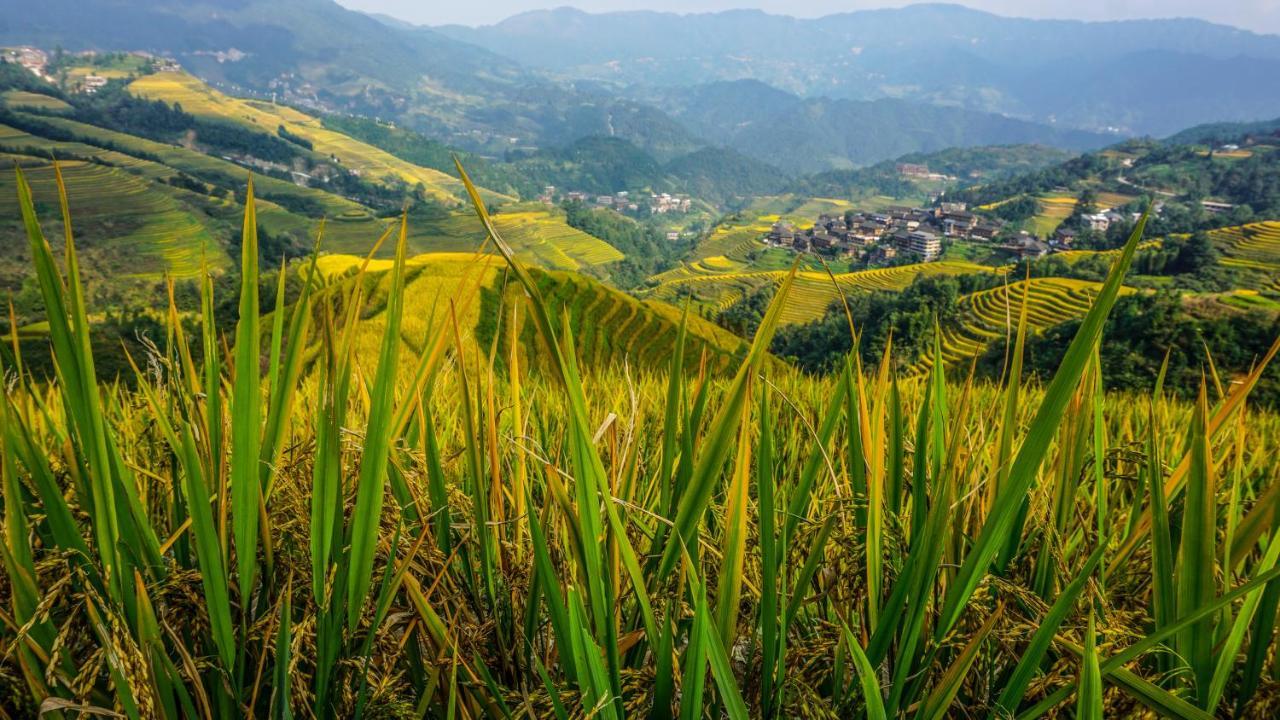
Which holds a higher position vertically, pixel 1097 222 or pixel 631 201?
pixel 1097 222

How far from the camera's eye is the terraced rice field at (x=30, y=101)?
358 ft

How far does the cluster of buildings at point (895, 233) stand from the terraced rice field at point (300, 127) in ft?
228

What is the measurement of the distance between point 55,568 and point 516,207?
406 feet

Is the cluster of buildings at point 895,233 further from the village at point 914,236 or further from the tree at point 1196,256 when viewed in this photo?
the tree at point 1196,256

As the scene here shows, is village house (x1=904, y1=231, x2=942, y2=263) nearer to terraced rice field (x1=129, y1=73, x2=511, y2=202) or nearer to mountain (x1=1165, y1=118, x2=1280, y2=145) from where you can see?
terraced rice field (x1=129, y1=73, x2=511, y2=202)

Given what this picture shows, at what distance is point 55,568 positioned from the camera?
31.4 inches

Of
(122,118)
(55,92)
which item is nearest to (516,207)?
(122,118)

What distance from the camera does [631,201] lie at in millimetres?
178000

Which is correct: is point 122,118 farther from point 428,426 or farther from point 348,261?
point 428,426

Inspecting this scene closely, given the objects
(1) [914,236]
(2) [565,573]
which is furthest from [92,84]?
(2) [565,573]

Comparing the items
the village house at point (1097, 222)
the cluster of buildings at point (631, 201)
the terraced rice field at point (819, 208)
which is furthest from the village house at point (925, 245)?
the cluster of buildings at point (631, 201)

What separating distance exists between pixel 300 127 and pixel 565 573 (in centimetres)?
17471

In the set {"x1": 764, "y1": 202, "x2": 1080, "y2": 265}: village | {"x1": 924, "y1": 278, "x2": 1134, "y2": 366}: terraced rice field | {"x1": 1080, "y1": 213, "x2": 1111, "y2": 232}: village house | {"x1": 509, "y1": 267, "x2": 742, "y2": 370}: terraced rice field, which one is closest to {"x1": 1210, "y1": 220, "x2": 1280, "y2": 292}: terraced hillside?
{"x1": 924, "y1": 278, "x2": 1134, "y2": 366}: terraced rice field

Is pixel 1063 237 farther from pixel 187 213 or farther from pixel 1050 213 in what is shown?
pixel 187 213
